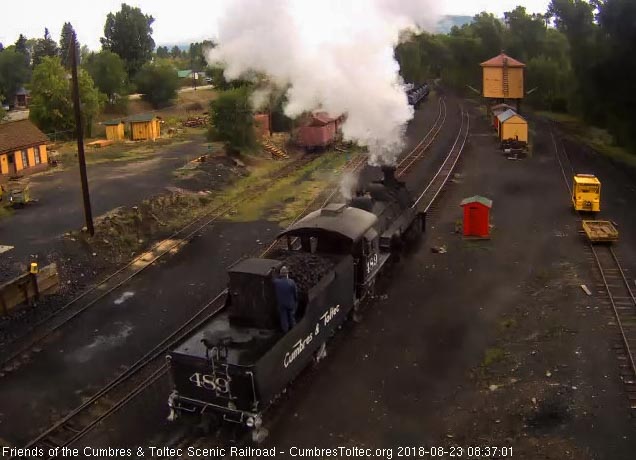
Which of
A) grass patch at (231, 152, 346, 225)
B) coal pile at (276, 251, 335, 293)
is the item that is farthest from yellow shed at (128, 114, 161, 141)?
coal pile at (276, 251, 335, 293)

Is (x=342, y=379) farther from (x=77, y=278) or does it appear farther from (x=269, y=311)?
(x=77, y=278)

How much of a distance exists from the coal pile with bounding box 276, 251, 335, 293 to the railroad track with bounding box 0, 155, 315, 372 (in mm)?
6365

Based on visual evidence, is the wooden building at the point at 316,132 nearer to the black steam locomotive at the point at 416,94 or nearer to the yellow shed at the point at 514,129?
the yellow shed at the point at 514,129

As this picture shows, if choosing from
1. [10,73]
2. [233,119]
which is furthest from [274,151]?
[10,73]

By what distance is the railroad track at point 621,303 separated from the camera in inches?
488

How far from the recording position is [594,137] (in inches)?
1724

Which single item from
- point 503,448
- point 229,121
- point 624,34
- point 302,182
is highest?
point 624,34

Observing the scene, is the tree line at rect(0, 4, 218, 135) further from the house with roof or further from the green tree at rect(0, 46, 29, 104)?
the house with roof

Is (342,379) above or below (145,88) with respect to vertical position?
below

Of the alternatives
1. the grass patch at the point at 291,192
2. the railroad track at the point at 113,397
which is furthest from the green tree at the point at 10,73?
the railroad track at the point at 113,397

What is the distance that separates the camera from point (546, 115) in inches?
2276

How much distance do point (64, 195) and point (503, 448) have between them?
2411 cm

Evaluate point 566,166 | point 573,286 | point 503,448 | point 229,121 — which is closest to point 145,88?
point 229,121

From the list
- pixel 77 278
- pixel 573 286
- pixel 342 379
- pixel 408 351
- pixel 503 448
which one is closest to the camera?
pixel 503 448
